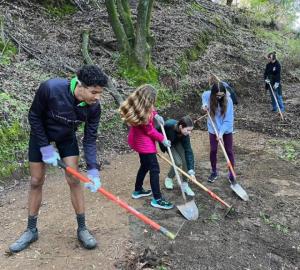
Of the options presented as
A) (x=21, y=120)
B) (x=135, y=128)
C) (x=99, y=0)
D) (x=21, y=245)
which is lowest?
(x=21, y=245)

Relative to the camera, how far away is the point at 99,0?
14688mm

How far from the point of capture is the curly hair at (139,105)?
4.99 meters

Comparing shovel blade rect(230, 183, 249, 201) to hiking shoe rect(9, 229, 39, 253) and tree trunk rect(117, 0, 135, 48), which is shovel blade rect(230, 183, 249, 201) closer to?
hiking shoe rect(9, 229, 39, 253)

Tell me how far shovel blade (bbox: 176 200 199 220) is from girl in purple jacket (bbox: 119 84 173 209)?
0.22 meters

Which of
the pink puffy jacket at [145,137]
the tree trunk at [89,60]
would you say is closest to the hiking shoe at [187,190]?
the pink puffy jacket at [145,137]

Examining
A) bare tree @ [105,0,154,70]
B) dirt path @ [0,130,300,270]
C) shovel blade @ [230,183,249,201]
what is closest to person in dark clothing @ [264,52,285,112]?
bare tree @ [105,0,154,70]

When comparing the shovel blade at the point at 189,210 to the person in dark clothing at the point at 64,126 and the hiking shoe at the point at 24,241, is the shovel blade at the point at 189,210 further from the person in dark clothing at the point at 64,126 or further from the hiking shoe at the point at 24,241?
the hiking shoe at the point at 24,241

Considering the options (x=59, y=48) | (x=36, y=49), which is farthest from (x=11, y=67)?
(x=59, y=48)

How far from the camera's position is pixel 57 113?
13.0 feet

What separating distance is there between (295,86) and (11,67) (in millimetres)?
10855

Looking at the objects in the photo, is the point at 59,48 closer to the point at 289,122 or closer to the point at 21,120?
the point at 21,120

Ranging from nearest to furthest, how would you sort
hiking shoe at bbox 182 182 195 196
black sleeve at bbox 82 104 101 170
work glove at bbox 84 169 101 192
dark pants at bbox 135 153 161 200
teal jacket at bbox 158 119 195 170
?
work glove at bbox 84 169 101 192
black sleeve at bbox 82 104 101 170
dark pants at bbox 135 153 161 200
hiking shoe at bbox 182 182 195 196
teal jacket at bbox 158 119 195 170

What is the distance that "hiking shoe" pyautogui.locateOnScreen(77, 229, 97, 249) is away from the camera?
446 centimetres

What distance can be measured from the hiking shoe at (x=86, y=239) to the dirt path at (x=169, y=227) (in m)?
0.08
